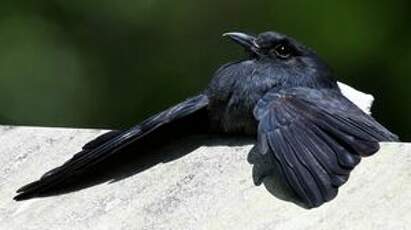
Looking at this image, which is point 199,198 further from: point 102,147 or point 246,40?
point 246,40

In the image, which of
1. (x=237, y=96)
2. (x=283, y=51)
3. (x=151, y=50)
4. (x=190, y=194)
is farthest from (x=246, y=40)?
(x=151, y=50)

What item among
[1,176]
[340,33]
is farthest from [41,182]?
[340,33]

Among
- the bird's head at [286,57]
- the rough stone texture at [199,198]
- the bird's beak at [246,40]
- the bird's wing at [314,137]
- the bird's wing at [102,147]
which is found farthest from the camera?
the bird's beak at [246,40]

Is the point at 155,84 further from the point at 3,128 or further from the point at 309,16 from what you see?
the point at 3,128

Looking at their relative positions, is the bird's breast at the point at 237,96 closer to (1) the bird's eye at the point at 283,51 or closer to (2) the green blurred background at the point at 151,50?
(1) the bird's eye at the point at 283,51

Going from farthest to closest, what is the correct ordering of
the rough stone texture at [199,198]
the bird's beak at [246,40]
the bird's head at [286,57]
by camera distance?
1. the bird's beak at [246,40]
2. the bird's head at [286,57]
3. the rough stone texture at [199,198]

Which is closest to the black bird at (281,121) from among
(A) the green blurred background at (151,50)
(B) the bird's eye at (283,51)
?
(B) the bird's eye at (283,51)

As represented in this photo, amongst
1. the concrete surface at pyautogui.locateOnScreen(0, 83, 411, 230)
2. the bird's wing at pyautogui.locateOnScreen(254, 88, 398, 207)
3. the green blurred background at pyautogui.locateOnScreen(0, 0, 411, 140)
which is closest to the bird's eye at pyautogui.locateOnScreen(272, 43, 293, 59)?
the bird's wing at pyautogui.locateOnScreen(254, 88, 398, 207)
